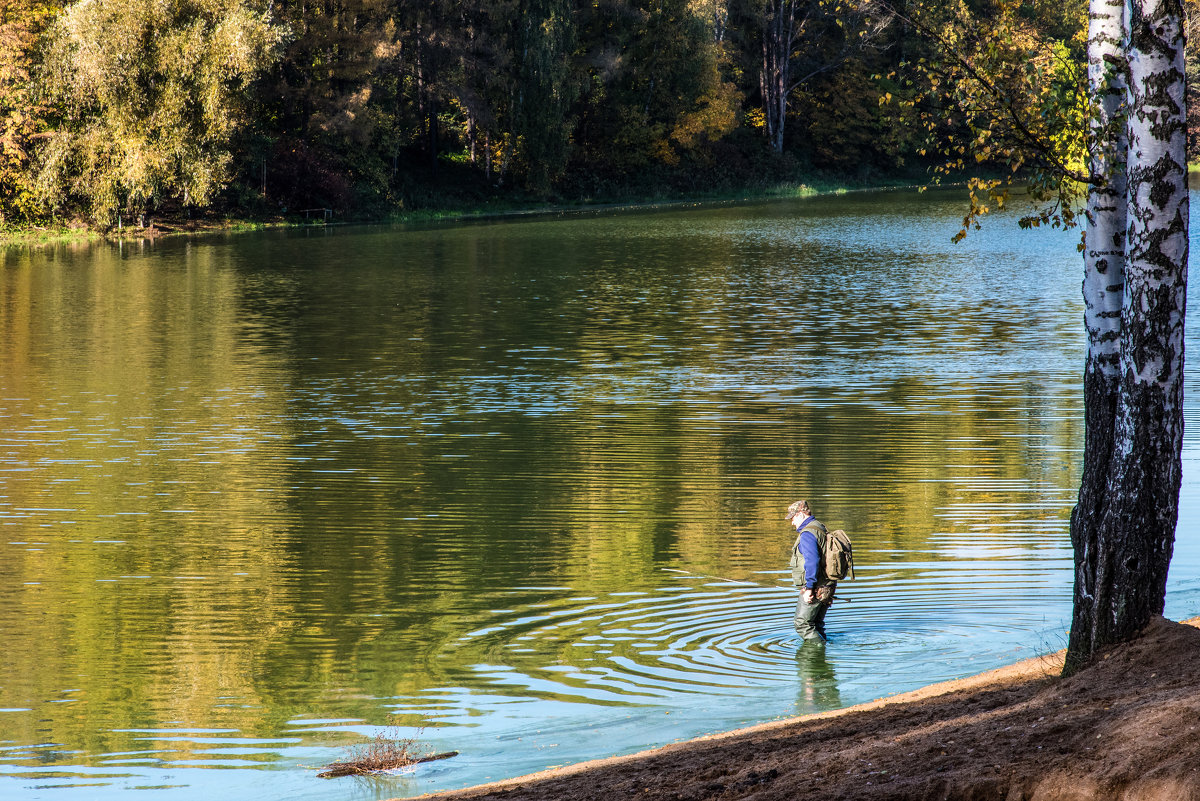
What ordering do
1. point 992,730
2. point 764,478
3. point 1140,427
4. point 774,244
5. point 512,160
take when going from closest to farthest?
point 992,730, point 1140,427, point 764,478, point 774,244, point 512,160

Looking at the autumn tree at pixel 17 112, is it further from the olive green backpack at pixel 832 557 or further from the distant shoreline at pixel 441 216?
the olive green backpack at pixel 832 557

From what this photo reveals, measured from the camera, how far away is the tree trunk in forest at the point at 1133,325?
669 cm

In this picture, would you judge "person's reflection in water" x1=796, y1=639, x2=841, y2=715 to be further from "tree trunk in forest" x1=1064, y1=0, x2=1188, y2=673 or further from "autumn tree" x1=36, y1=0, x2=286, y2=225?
"autumn tree" x1=36, y1=0, x2=286, y2=225

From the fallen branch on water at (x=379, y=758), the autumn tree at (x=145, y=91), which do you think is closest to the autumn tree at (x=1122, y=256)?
the fallen branch on water at (x=379, y=758)

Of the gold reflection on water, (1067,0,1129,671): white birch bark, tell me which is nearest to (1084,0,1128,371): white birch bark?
(1067,0,1129,671): white birch bark

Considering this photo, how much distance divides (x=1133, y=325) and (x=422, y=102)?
67.4 meters

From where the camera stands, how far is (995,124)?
7.32 meters

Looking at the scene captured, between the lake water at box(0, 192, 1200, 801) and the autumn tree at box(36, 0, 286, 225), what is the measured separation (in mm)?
23356

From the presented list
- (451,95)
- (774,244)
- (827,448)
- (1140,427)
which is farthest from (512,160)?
(1140,427)

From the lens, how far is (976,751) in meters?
5.48

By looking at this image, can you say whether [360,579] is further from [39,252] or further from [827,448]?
[39,252]

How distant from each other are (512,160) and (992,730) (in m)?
66.5

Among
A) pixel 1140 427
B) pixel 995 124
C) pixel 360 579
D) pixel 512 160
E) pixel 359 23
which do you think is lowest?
pixel 360 579

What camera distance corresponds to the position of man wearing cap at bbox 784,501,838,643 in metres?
9.53
